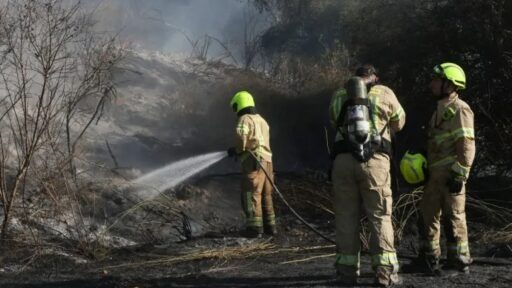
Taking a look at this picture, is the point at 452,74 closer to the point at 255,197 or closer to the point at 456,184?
the point at 456,184

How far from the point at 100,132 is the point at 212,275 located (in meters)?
8.14

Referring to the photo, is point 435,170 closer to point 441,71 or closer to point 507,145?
point 441,71

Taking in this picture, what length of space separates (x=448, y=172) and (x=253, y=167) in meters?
3.14

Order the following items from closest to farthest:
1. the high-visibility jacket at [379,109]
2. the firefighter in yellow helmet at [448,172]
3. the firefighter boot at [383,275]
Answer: the firefighter boot at [383,275] < the high-visibility jacket at [379,109] < the firefighter in yellow helmet at [448,172]

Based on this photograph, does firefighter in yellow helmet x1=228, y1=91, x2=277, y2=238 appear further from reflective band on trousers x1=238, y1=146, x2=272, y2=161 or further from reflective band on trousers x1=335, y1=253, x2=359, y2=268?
reflective band on trousers x1=335, y1=253, x2=359, y2=268

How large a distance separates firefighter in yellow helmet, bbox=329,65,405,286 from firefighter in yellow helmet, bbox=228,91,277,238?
9.53ft

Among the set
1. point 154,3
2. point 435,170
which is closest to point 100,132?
point 435,170

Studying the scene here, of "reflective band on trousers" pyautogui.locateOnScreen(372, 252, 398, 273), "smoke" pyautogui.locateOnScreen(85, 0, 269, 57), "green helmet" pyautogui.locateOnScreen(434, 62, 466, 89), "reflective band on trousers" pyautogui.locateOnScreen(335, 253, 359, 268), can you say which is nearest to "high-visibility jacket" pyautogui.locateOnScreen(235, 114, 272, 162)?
"green helmet" pyautogui.locateOnScreen(434, 62, 466, 89)

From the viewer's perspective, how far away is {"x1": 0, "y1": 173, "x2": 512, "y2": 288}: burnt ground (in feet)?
18.2

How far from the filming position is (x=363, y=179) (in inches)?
A: 201

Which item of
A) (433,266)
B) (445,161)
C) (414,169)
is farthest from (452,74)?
(433,266)

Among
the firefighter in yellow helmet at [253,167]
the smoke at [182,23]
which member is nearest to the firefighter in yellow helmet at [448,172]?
the firefighter in yellow helmet at [253,167]

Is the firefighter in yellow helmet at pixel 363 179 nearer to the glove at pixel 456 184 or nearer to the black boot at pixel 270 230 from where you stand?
the glove at pixel 456 184

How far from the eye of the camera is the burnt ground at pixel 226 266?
18.2 ft
